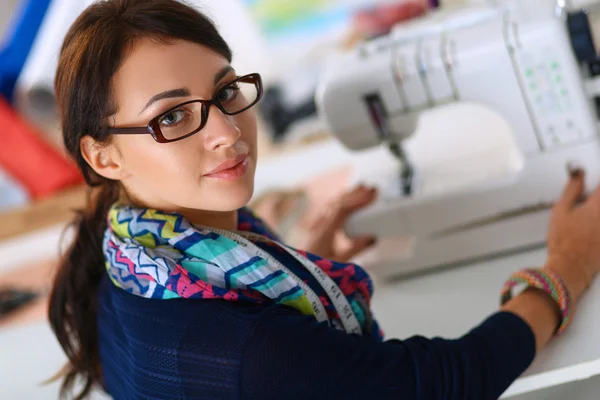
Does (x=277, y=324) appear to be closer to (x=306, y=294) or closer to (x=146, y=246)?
(x=306, y=294)

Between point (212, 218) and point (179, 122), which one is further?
point (212, 218)

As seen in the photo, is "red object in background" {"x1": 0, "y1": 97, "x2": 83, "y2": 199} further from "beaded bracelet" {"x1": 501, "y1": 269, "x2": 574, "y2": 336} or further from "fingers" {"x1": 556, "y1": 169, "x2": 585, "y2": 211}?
"beaded bracelet" {"x1": 501, "y1": 269, "x2": 574, "y2": 336}

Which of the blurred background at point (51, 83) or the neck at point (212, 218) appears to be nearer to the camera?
the neck at point (212, 218)

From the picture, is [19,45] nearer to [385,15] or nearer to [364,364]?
[385,15]

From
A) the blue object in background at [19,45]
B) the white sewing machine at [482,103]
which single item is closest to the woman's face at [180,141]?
the white sewing machine at [482,103]

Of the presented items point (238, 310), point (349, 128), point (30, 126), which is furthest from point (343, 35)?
point (238, 310)

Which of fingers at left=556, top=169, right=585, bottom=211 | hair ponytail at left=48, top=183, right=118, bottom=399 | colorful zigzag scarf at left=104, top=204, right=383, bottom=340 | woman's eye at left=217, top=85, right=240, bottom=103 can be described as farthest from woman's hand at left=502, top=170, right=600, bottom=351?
hair ponytail at left=48, top=183, right=118, bottom=399

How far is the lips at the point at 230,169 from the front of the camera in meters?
1.04

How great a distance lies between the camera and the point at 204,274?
3.34 feet

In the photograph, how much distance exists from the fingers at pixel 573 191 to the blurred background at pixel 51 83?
5.23 ft

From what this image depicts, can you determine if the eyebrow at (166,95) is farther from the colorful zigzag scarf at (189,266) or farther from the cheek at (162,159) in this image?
the colorful zigzag scarf at (189,266)

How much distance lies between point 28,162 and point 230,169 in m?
2.43

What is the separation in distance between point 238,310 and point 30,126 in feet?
8.70

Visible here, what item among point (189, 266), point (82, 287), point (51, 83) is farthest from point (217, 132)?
point (51, 83)
